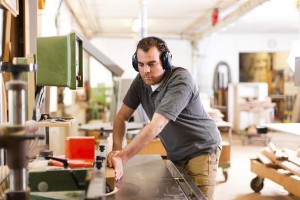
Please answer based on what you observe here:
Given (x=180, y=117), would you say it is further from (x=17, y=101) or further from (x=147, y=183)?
(x=17, y=101)

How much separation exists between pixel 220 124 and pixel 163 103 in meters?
2.54

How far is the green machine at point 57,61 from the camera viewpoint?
1327mm

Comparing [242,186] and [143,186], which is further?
[242,186]

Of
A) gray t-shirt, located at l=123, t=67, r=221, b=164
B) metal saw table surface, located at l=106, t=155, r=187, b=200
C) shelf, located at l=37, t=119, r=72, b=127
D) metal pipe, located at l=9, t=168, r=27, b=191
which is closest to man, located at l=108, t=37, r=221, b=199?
gray t-shirt, located at l=123, t=67, r=221, b=164

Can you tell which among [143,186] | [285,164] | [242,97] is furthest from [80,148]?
[242,97]

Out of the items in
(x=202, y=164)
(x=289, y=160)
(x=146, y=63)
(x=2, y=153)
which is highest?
(x=146, y=63)

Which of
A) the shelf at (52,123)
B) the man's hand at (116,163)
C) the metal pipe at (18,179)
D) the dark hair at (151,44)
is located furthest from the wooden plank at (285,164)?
the metal pipe at (18,179)

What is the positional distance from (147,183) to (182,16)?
4.98 metres

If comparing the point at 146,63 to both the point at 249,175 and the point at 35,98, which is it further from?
the point at 249,175

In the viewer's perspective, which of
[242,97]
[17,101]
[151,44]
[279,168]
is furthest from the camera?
[242,97]

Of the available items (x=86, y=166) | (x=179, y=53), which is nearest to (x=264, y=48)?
(x=179, y=53)

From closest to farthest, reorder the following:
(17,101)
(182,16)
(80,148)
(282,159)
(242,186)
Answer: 1. (17,101)
2. (80,148)
3. (282,159)
4. (242,186)
5. (182,16)

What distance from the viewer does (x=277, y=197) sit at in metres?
3.33

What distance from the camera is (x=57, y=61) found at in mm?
1335
